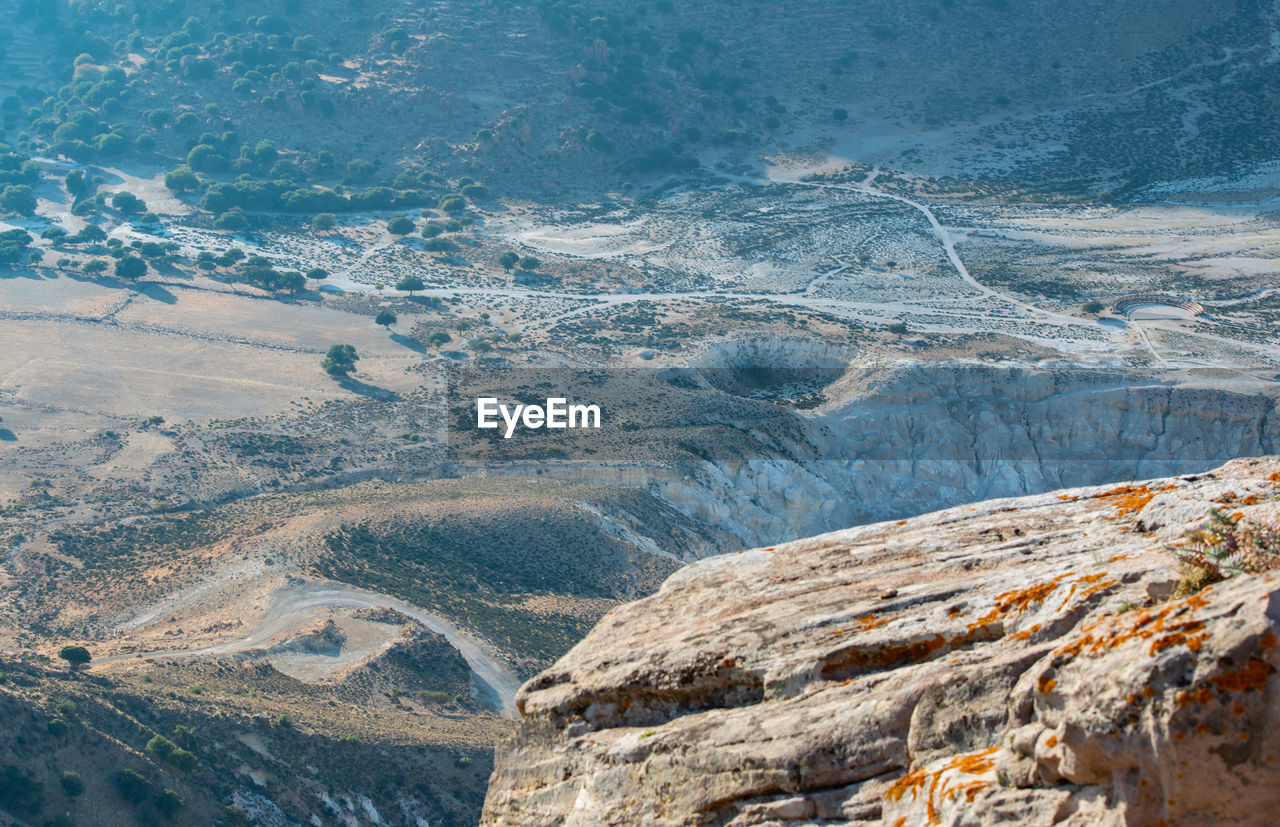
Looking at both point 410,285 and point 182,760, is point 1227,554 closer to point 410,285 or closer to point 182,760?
point 182,760

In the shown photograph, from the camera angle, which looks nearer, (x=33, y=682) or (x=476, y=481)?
(x=33, y=682)

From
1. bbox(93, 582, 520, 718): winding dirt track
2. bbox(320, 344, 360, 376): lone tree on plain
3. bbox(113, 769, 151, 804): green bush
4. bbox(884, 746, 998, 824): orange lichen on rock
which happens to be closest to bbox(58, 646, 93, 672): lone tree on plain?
bbox(93, 582, 520, 718): winding dirt track

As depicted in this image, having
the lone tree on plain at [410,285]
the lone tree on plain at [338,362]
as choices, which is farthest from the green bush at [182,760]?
the lone tree on plain at [410,285]

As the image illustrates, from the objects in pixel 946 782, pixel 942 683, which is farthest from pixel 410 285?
pixel 946 782

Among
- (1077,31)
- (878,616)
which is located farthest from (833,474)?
(1077,31)

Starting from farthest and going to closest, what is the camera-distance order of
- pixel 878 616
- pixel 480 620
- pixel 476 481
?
pixel 476 481, pixel 480 620, pixel 878 616

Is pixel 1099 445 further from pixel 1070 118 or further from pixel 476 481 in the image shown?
pixel 1070 118
